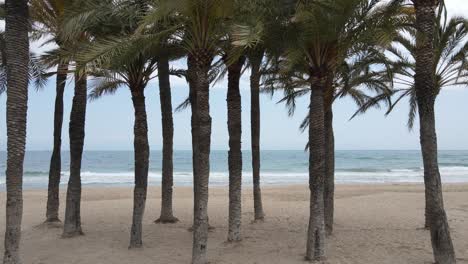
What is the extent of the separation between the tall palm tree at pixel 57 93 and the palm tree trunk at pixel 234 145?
4093mm

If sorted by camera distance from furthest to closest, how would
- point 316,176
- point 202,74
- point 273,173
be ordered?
1. point 273,173
2. point 316,176
3. point 202,74

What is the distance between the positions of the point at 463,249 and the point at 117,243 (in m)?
7.38

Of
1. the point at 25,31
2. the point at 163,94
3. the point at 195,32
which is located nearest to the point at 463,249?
the point at 195,32

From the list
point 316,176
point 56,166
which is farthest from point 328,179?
point 56,166

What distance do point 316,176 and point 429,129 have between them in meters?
2.18

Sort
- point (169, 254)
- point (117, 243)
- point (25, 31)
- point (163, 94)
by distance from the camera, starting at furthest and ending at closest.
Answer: point (163, 94) < point (117, 243) < point (169, 254) < point (25, 31)

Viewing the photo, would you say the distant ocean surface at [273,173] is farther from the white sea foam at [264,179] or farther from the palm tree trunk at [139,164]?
the palm tree trunk at [139,164]

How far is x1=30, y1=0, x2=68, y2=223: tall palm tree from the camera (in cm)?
1181

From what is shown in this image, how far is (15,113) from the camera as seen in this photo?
799cm

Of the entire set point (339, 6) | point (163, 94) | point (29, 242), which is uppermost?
point (339, 6)

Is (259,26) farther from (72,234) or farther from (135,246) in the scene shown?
(72,234)

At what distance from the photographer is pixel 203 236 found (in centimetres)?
853

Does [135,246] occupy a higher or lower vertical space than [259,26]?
lower

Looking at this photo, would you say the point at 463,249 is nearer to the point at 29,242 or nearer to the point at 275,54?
the point at 275,54
